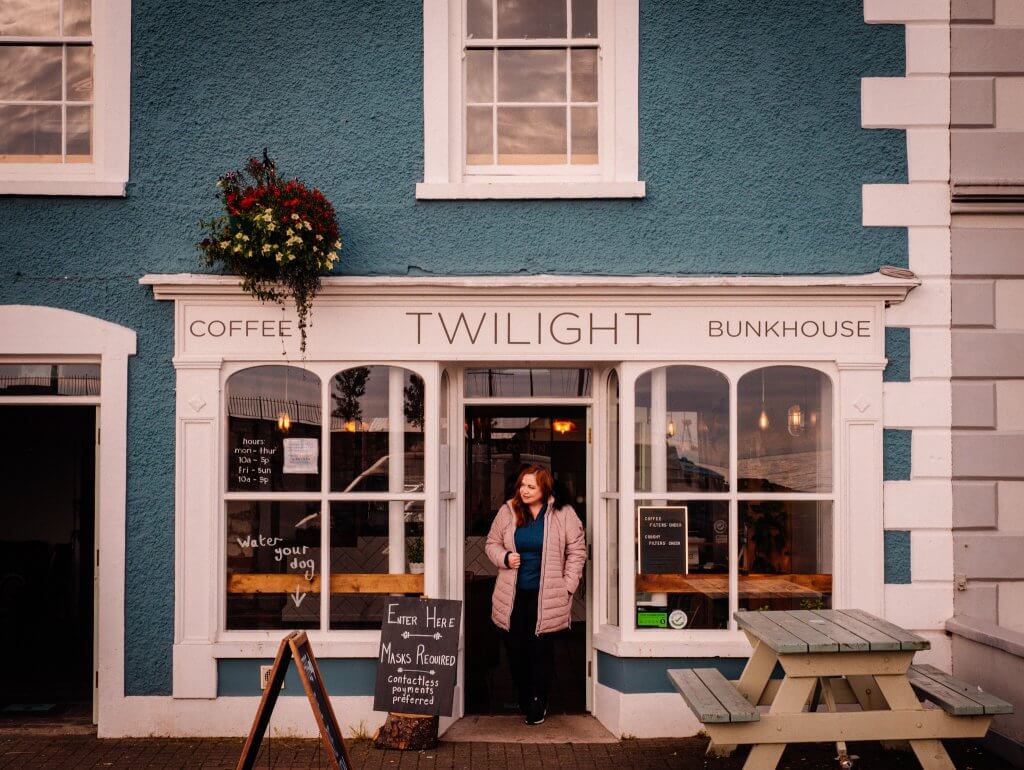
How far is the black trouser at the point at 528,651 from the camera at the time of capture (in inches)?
267

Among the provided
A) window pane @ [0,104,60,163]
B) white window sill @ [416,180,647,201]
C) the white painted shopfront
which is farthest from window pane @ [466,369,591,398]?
window pane @ [0,104,60,163]

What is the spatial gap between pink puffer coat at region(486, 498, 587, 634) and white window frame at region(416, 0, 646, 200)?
227 cm

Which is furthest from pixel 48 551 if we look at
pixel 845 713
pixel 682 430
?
pixel 845 713

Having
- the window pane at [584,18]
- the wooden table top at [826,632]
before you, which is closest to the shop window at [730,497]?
the wooden table top at [826,632]

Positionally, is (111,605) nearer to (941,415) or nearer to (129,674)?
(129,674)

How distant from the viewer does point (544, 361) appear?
6766 millimetres

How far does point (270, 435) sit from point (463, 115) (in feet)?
8.91

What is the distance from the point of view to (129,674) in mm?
6586

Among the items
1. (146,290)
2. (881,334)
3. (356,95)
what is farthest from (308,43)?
(881,334)

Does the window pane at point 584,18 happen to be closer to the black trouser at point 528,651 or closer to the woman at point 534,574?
the woman at point 534,574

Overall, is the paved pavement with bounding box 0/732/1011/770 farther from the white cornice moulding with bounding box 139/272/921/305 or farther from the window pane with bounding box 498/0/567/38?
the window pane with bounding box 498/0/567/38

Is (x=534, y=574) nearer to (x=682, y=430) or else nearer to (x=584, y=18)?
(x=682, y=430)

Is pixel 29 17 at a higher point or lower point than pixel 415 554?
higher

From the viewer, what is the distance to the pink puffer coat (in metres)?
6.71
